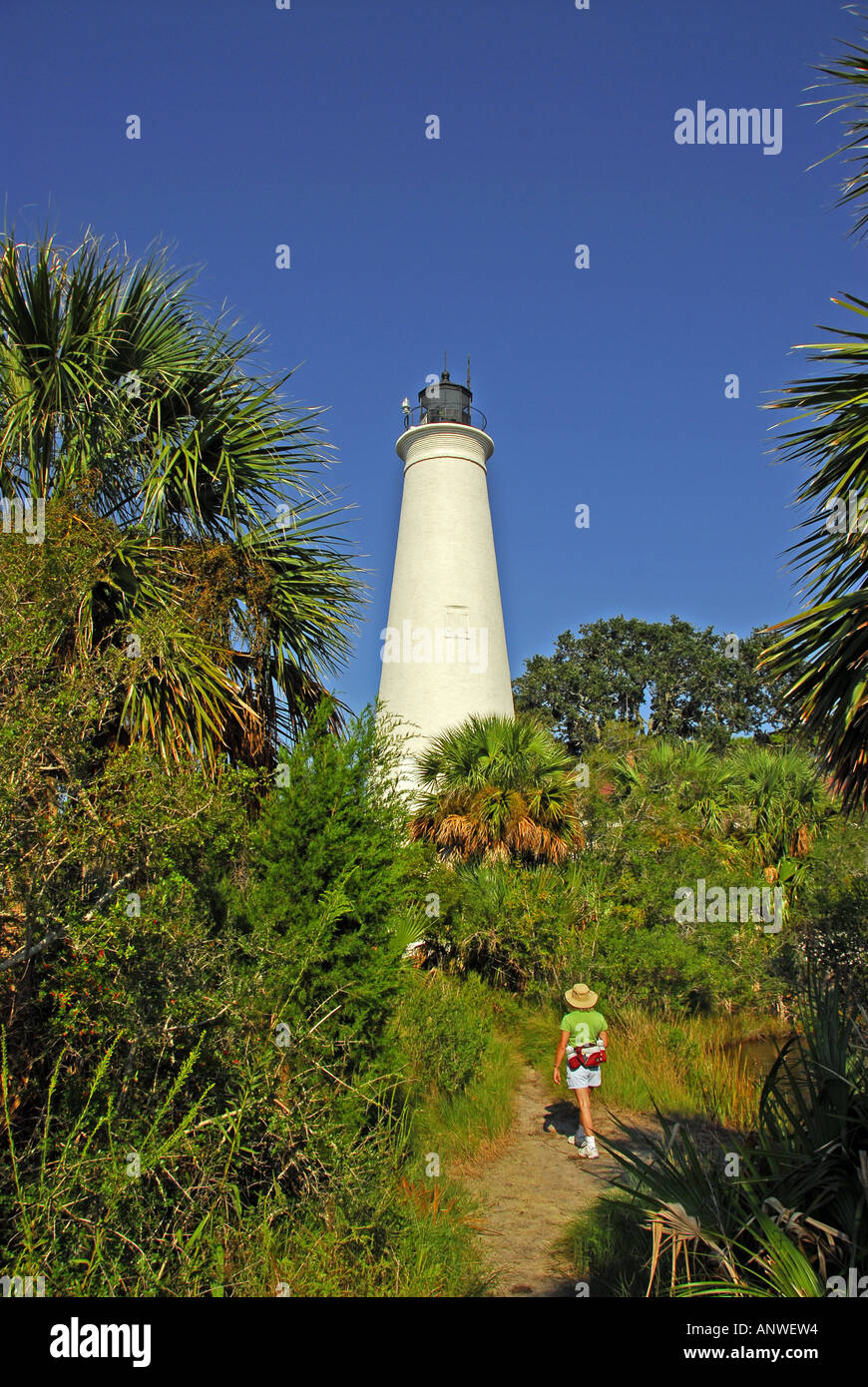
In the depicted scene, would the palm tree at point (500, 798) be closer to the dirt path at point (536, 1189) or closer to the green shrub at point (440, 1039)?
the green shrub at point (440, 1039)

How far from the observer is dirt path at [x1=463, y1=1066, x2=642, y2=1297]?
5039mm

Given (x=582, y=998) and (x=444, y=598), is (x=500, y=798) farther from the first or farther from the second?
(x=444, y=598)

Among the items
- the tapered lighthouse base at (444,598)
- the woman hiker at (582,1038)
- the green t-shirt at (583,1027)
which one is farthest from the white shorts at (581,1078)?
the tapered lighthouse base at (444,598)

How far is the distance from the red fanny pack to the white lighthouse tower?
30.8ft

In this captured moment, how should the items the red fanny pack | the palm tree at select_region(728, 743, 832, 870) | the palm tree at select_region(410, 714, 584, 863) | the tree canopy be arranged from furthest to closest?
the tree canopy < the palm tree at select_region(728, 743, 832, 870) < the palm tree at select_region(410, 714, 584, 863) < the red fanny pack

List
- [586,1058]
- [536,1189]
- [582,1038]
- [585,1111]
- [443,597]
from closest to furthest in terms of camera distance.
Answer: [536,1189], [585,1111], [586,1058], [582,1038], [443,597]

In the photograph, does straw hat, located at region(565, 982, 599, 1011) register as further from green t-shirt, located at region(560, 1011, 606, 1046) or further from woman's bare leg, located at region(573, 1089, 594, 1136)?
woman's bare leg, located at region(573, 1089, 594, 1136)

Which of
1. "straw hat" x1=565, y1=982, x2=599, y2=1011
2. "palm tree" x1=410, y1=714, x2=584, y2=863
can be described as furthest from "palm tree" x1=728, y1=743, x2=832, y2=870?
"straw hat" x1=565, y1=982, x2=599, y2=1011

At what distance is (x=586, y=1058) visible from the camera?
25.2 feet

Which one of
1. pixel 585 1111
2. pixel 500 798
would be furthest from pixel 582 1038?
pixel 500 798

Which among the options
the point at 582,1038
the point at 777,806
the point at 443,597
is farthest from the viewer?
the point at 443,597

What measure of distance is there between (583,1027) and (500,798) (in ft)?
17.0

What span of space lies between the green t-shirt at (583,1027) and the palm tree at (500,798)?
466cm

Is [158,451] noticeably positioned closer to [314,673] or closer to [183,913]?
[314,673]
